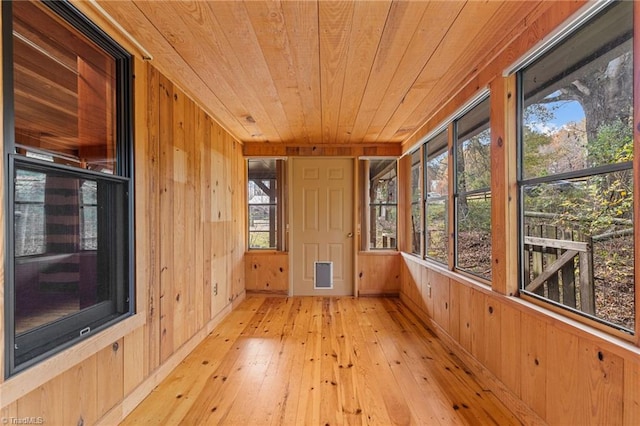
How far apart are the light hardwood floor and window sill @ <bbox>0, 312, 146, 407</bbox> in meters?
0.55

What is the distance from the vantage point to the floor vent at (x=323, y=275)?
13.4 ft

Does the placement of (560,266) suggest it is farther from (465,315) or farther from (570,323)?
(465,315)

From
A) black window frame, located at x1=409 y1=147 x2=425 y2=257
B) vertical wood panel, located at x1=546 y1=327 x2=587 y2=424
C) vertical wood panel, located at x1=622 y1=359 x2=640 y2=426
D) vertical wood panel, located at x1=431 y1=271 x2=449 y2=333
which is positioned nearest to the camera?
vertical wood panel, located at x1=622 y1=359 x2=640 y2=426

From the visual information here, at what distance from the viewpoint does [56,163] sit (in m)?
1.27

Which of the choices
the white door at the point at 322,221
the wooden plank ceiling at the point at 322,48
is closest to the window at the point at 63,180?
the wooden plank ceiling at the point at 322,48

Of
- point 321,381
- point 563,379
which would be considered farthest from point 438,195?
point 321,381

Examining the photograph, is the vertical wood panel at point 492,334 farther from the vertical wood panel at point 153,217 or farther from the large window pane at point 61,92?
the large window pane at point 61,92

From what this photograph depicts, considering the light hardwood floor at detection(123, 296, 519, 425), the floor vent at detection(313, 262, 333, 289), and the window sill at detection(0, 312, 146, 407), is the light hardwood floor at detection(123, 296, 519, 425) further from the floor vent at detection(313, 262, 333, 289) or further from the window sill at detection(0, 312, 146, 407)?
the floor vent at detection(313, 262, 333, 289)

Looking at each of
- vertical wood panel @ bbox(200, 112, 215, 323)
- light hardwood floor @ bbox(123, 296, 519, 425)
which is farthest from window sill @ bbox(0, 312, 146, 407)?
vertical wood panel @ bbox(200, 112, 215, 323)

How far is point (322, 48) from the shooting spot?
65.8 inches

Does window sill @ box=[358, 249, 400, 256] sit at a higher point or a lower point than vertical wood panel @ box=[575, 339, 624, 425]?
higher

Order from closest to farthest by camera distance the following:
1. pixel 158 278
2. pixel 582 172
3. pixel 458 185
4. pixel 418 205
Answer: pixel 582 172 → pixel 158 278 → pixel 458 185 → pixel 418 205

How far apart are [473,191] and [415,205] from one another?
1.39 metres

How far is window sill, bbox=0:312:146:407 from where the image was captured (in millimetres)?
1029
